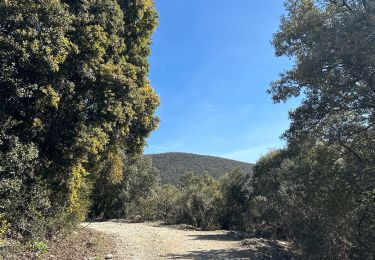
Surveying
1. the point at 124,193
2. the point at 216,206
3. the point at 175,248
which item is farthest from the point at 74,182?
the point at 124,193

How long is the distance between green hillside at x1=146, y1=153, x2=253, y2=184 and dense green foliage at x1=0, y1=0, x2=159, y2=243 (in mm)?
48803

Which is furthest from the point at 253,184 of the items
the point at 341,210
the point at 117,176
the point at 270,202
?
the point at 341,210

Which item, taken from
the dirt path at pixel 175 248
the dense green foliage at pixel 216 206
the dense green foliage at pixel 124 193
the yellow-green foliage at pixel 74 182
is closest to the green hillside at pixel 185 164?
the dense green foliage at pixel 124 193

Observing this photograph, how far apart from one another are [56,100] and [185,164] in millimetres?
59818

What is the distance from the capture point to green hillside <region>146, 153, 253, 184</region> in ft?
211

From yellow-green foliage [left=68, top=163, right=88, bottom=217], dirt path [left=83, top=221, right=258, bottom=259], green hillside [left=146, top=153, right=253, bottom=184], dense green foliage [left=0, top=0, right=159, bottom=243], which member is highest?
green hillside [left=146, top=153, right=253, bottom=184]

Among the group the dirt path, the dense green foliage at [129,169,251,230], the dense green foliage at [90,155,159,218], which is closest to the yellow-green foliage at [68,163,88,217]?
the dirt path

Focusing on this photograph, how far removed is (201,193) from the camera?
90.7ft

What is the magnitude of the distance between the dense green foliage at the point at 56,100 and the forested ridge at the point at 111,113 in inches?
1.4

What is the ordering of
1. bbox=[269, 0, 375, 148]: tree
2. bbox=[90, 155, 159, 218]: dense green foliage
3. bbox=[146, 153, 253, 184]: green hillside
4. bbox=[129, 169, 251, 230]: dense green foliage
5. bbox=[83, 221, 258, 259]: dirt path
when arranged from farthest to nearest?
1. bbox=[146, 153, 253, 184]: green hillside
2. bbox=[90, 155, 159, 218]: dense green foliage
3. bbox=[129, 169, 251, 230]: dense green foliage
4. bbox=[83, 221, 258, 259]: dirt path
5. bbox=[269, 0, 375, 148]: tree

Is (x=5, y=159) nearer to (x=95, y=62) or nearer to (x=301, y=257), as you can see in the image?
(x=95, y=62)

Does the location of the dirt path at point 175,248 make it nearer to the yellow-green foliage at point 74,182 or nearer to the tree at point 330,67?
the yellow-green foliage at point 74,182

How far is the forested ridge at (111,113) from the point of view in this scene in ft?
34.3

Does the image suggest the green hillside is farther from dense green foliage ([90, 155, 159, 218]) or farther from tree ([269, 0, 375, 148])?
tree ([269, 0, 375, 148])
